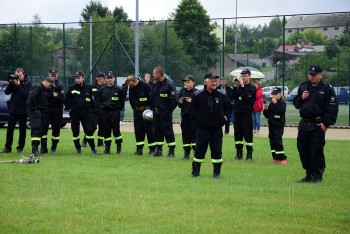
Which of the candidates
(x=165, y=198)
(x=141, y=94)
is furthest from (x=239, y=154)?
(x=165, y=198)

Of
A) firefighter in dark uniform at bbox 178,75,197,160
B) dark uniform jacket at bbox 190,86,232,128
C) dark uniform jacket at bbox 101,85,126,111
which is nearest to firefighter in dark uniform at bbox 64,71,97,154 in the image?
dark uniform jacket at bbox 101,85,126,111

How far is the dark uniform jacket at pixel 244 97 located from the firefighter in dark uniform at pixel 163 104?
1.77m

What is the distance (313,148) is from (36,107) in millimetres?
7618

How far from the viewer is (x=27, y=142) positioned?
2205 centimetres

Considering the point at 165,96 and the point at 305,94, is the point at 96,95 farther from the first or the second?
the point at 305,94

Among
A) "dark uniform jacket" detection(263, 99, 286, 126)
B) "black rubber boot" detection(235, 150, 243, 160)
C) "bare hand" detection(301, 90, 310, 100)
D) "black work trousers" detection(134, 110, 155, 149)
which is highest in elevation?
"bare hand" detection(301, 90, 310, 100)

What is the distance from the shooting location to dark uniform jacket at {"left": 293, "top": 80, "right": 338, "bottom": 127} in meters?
12.9

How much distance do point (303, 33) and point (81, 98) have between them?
17.3 metres

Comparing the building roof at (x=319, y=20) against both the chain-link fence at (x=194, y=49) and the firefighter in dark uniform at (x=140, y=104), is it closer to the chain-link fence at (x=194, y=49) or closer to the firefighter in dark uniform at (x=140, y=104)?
the chain-link fence at (x=194, y=49)

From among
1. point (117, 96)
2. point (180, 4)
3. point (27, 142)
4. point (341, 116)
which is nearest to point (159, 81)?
point (117, 96)

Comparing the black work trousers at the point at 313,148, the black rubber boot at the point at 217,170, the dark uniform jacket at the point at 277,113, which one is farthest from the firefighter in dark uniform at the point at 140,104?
the black work trousers at the point at 313,148

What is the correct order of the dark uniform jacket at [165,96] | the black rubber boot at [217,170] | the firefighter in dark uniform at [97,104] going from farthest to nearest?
1. the firefighter in dark uniform at [97,104]
2. the dark uniform jacket at [165,96]
3. the black rubber boot at [217,170]

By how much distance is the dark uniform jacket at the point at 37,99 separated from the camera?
56.9 feet

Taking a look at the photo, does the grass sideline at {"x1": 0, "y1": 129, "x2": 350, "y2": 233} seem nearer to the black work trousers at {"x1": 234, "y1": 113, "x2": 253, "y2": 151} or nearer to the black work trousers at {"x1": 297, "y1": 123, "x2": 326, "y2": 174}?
the black work trousers at {"x1": 297, "y1": 123, "x2": 326, "y2": 174}
